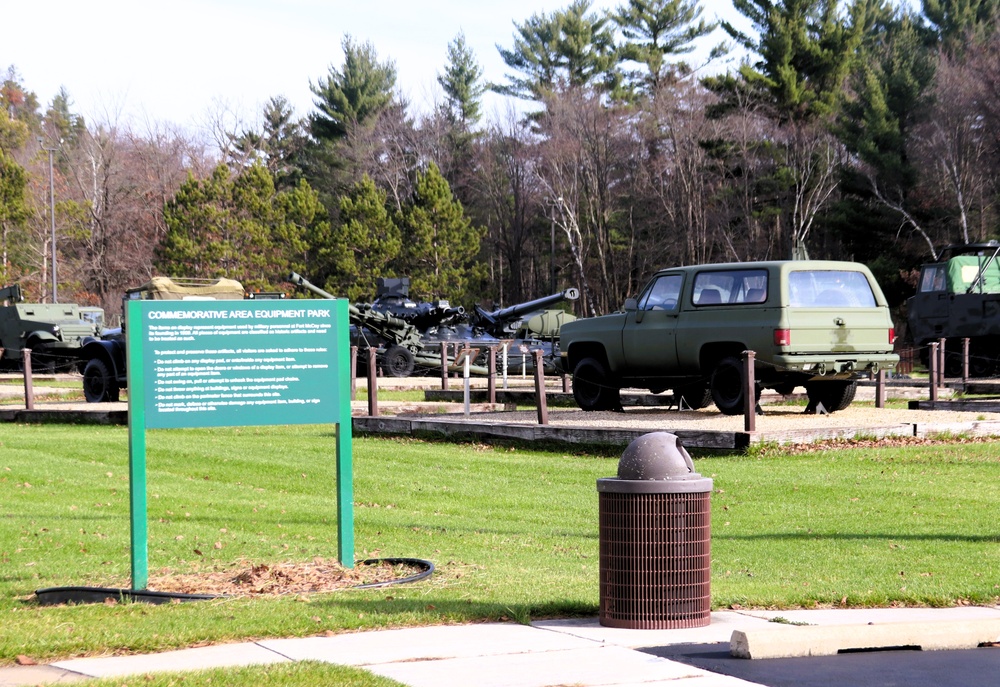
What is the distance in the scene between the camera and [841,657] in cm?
629

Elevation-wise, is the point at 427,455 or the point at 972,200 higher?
the point at 972,200

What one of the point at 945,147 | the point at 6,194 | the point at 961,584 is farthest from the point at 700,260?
the point at 961,584

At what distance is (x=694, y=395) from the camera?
19.6 metres

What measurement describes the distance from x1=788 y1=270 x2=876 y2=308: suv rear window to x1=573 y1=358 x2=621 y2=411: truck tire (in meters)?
3.63

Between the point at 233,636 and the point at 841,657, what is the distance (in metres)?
3.01

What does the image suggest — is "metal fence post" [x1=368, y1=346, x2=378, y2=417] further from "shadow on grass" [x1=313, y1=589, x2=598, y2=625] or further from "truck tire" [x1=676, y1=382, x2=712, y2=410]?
"shadow on grass" [x1=313, y1=589, x2=598, y2=625]

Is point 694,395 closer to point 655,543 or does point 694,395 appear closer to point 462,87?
point 655,543

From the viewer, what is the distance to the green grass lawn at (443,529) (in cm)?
725

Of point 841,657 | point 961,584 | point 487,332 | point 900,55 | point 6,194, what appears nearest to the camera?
point 841,657

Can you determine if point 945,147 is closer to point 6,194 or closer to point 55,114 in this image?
point 6,194

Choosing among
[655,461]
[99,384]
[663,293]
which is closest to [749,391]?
[663,293]

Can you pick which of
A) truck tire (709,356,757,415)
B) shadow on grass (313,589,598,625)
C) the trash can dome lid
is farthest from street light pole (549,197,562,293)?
the trash can dome lid

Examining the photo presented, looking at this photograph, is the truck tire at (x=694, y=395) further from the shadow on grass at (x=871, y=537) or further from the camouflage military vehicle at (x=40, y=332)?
the camouflage military vehicle at (x=40, y=332)

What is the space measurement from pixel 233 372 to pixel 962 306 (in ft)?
83.4
